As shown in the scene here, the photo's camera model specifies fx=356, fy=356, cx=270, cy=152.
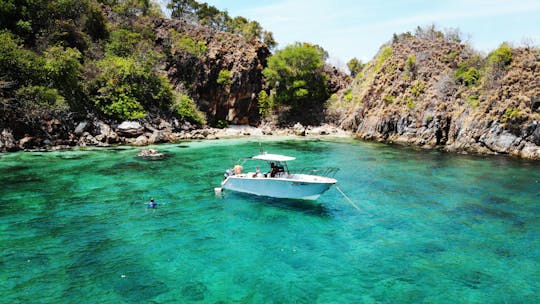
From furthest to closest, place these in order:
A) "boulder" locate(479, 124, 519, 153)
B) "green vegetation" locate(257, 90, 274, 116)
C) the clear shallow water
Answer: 1. "green vegetation" locate(257, 90, 274, 116)
2. "boulder" locate(479, 124, 519, 153)
3. the clear shallow water

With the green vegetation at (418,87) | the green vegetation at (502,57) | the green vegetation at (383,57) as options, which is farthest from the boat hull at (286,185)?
the green vegetation at (383,57)

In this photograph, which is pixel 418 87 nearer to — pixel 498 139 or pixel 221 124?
pixel 498 139

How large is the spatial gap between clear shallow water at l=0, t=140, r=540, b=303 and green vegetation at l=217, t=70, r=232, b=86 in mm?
42889

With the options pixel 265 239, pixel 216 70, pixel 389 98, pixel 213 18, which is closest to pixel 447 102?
pixel 389 98

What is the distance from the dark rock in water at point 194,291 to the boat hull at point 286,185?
10.1 metres

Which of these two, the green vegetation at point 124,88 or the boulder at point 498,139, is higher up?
the green vegetation at point 124,88

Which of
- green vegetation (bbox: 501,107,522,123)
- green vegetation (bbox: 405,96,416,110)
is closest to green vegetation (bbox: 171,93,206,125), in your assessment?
green vegetation (bbox: 405,96,416,110)

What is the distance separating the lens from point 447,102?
5041 centimetres

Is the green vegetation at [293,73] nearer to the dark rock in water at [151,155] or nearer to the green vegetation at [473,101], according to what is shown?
the green vegetation at [473,101]

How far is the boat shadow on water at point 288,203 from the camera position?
22.0m

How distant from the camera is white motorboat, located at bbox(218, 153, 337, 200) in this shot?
21.9 meters

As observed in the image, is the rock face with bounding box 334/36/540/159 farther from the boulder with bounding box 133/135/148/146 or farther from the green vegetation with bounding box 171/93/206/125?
the boulder with bounding box 133/135/148/146

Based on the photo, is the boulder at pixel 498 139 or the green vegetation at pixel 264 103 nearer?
the boulder at pixel 498 139

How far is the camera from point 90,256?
15.6 meters
